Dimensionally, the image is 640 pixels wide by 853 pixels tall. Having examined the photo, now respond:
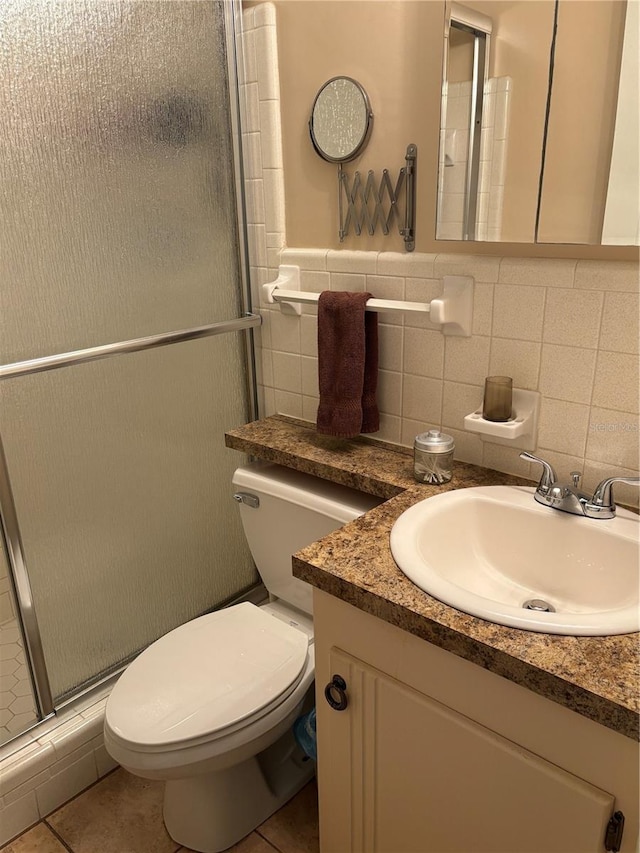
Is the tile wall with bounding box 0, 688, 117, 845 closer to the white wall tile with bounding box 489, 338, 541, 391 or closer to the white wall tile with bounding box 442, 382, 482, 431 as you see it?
the white wall tile with bounding box 442, 382, 482, 431

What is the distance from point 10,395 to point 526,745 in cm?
116

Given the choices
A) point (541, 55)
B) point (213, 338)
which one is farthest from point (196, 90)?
point (541, 55)

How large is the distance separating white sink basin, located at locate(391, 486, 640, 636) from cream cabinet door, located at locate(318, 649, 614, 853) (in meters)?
0.21

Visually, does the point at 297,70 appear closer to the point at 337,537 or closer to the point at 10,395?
the point at 10,395

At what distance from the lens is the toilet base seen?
142cm

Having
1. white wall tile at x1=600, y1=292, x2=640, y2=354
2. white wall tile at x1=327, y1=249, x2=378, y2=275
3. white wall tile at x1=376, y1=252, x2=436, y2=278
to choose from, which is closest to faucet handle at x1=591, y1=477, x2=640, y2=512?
white wall tile at x1=600, y1=292, x2=640, y2=354

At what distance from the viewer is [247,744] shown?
1294 millimetres

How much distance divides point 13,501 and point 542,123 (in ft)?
4.20

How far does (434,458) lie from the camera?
4.20 ft

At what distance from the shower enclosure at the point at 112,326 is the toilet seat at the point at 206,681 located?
0.30 meters

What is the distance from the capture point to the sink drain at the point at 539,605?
3.65ft

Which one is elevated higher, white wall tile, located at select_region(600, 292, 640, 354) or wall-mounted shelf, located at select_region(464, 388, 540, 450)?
white wall tile, located at select_region(600, 292, 640, 354)

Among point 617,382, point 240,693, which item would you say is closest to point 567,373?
point 617,382

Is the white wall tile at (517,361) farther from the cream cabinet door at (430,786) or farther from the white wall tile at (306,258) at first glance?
the cream cabinet door at (430,786)
